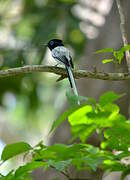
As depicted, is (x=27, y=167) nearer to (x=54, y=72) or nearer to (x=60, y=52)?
(x=54, y=72)

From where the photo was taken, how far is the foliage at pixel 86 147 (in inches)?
86.1

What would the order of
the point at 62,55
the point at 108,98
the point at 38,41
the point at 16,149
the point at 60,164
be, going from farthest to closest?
the point at 38,41, the point at 62,55, the point at 108,98, the point at 16,149, the point at 60,164

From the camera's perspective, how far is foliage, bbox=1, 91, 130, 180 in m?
2.19

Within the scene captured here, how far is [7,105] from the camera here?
8477mm

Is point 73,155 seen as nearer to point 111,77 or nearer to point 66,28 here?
point 111,77

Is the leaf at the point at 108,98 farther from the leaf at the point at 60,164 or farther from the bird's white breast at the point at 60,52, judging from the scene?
the bird's white breast at the point at 60,52

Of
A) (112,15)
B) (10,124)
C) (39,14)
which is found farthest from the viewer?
(10,124)

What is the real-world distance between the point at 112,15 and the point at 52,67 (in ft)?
11.4

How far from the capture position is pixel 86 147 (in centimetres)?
237

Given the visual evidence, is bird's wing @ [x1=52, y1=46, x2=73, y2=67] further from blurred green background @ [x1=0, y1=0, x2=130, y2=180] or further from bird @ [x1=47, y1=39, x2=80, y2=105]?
blurred green background @ [x1=0, y1=0, x2=130, y2=180]

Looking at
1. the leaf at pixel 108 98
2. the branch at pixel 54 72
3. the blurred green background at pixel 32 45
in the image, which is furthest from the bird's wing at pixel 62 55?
the blurred green background at pixel 32 45

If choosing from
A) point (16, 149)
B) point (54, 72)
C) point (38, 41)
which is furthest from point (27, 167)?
point (38, 41)

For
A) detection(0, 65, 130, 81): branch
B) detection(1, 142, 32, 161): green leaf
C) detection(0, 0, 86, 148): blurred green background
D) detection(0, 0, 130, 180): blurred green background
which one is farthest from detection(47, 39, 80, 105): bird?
detection(0, 0, 86, 148): blurred green background

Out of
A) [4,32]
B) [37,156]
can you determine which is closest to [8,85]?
[4,32]
